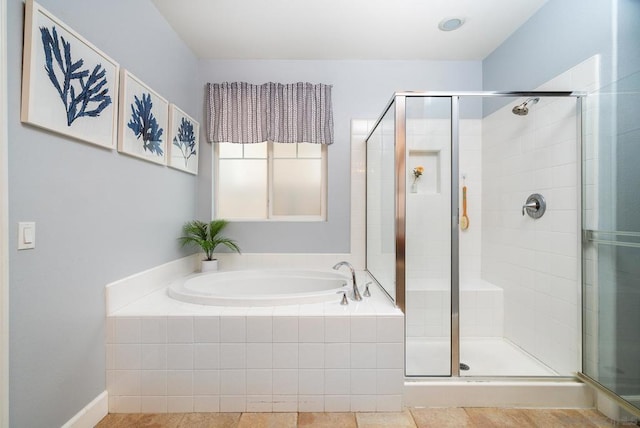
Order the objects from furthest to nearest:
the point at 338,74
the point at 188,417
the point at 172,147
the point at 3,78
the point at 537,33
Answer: the point at 338,74, the point at 172,147, the point at 537,33, the point at 188,417, the point at 3,78

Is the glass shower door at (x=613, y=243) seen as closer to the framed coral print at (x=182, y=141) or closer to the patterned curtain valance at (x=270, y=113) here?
the patterned curtain valance at (x=270, y=113)

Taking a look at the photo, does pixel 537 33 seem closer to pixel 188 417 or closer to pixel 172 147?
pixel 172 147

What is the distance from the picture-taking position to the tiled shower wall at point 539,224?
1746mm

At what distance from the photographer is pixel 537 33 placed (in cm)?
208

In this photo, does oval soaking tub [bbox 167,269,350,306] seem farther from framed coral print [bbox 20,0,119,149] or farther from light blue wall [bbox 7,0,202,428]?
framed coral print [bbox 20,0,119,149]

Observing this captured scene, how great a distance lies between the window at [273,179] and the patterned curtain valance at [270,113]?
202 mm

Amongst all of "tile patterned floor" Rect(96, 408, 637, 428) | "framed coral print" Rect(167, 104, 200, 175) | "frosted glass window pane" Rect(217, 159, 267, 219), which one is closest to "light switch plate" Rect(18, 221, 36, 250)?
"tile patterned floor" Rect(96, 408, 637, 428)

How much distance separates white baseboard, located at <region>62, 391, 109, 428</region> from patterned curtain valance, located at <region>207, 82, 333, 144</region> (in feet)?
6.70

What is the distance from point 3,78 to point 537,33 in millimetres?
2962

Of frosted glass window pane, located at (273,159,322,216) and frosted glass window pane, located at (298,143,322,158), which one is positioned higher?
frosted glass window pane, located at (298,143,322,158)

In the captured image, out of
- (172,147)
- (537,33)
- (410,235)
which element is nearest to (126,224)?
(172,147)

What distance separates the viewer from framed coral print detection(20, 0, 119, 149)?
3.71ft

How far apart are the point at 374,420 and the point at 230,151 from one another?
2471 millimetres

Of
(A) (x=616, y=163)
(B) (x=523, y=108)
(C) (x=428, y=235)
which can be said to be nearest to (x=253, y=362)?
(C) (x=428, y=235)
